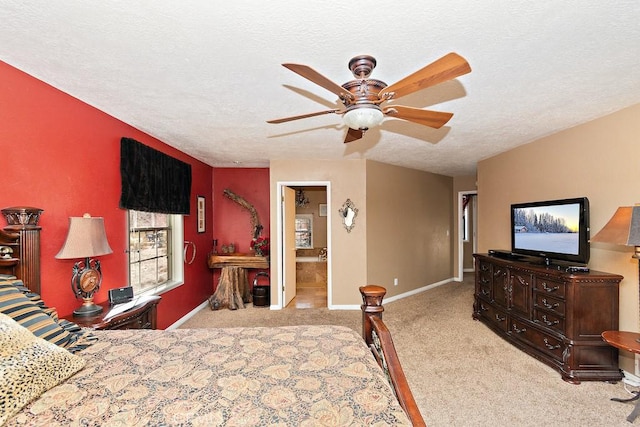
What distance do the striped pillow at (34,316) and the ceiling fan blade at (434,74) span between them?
2038 mm

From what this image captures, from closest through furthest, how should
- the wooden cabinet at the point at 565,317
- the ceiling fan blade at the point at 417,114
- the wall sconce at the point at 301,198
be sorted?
1. the ceiling fan blade at the point at 417,114
2. the wooden cabinet at the point at 565,317
3. the wall sconce at the point at 301,198

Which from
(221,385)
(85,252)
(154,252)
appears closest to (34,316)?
(85,252)

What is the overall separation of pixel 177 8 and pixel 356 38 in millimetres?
873

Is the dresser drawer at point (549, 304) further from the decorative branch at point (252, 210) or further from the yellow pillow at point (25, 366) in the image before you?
the decorative branch at point (252, 210)

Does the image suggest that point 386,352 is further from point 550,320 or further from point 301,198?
point 301,198

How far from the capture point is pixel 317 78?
139cm

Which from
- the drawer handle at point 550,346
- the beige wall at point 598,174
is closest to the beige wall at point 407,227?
the beige wall at point 598,174

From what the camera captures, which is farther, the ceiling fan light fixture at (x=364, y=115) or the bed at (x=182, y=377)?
the ceiling fan light fixture at (x=364, y=115)

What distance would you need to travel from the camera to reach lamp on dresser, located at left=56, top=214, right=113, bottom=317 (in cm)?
208

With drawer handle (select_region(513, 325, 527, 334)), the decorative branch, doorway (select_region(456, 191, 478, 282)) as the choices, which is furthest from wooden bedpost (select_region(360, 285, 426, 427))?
doorway (select_region(456, 191, 478, 282))

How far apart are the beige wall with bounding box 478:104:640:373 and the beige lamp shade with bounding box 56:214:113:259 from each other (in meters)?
4.43

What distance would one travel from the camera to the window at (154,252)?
3.49 meters

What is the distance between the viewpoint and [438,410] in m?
2.29

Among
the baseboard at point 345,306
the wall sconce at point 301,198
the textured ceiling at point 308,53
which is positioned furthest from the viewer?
the wall sconce at point 301,198
